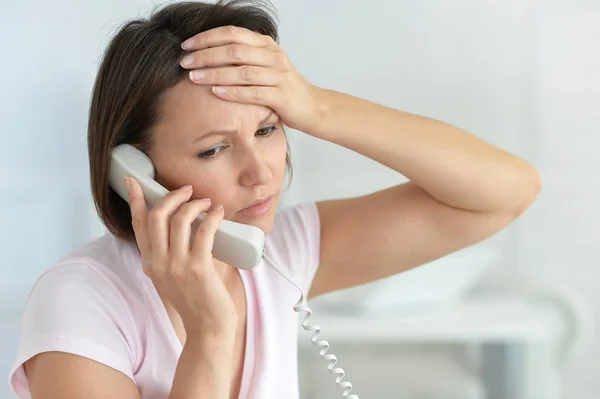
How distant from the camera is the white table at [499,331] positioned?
71.1 inches

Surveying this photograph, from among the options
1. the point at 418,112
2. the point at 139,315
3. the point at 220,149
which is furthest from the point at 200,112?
the point at 418,112

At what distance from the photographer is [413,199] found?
130cm

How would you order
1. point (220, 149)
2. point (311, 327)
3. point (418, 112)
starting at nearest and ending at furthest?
point (220, 149) < point (311, 327) < point (418, 112)

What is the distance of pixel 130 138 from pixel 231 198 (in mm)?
169

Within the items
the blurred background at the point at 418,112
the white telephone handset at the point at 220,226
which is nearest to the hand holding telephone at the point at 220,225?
the white telephone handset at the point at 220,226

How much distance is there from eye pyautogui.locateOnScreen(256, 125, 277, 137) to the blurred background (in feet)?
3.16

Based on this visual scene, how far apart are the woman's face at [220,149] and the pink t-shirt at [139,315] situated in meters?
0.15

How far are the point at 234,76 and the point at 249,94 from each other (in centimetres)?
3

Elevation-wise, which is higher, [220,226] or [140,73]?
[140,73]

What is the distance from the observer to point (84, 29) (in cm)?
208

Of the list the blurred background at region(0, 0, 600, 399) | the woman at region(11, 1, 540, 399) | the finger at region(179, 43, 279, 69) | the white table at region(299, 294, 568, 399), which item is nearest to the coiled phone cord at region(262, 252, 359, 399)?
the woman at region(11, 1, 540, 399)

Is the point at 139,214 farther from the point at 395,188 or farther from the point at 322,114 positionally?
the point at 395,188

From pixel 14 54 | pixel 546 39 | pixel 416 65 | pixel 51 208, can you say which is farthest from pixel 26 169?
pixel 546 39

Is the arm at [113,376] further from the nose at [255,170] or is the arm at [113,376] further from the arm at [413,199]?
the arm at [413,199]
